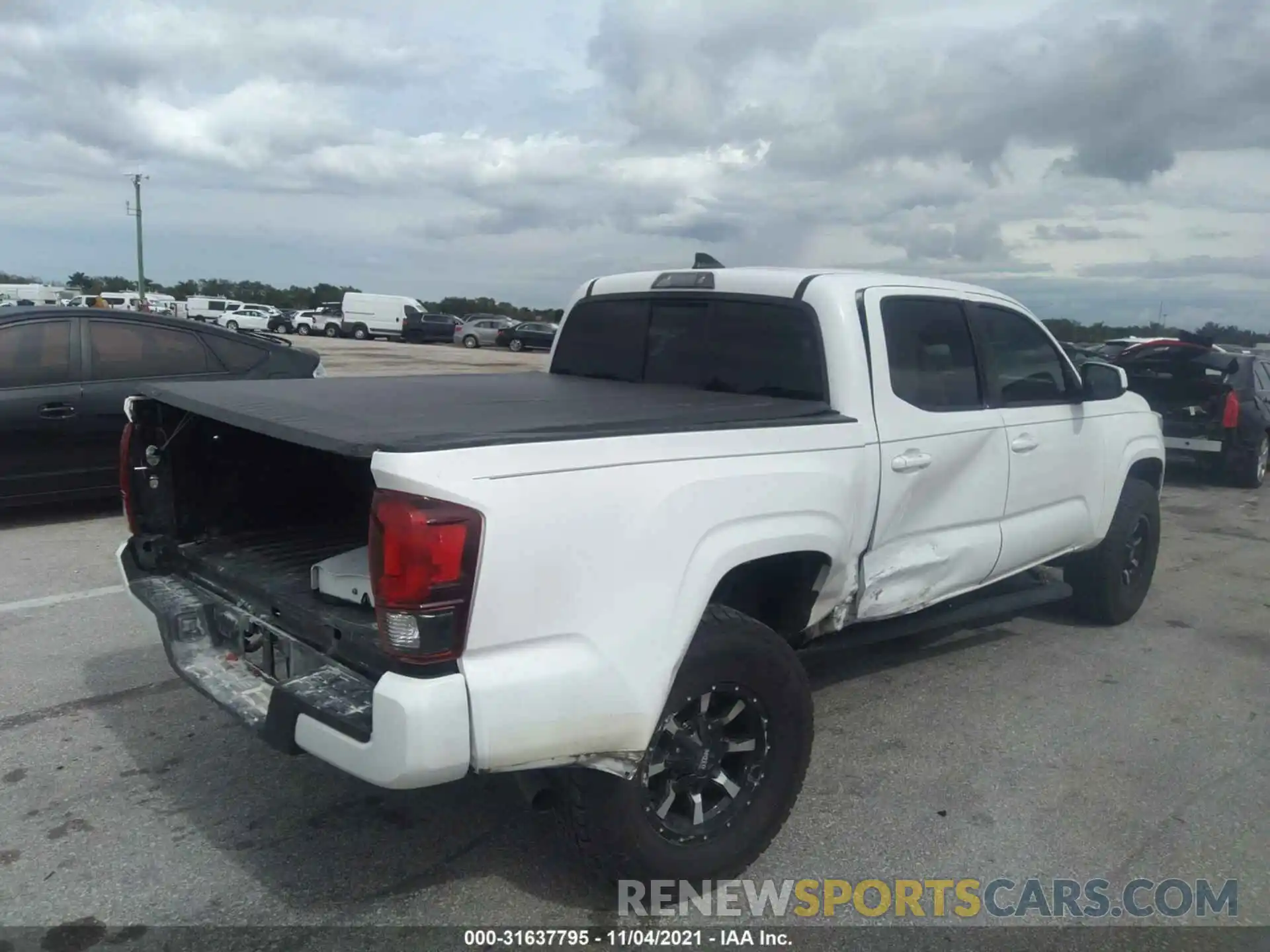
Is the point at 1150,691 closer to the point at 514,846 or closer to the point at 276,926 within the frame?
the point at 514,846

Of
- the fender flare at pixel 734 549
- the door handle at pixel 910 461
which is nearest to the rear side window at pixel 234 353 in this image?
the door handle at pixel 910 461

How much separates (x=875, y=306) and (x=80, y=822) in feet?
11.1

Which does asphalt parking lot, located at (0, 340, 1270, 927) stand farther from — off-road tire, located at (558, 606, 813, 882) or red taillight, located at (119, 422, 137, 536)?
red taillight, located at (119, 422, 137, 536)

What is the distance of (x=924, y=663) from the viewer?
17.3 ft

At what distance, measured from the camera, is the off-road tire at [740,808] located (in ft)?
9.47

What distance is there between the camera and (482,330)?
4638 centimetres

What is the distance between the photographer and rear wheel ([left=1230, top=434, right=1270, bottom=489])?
11242mm

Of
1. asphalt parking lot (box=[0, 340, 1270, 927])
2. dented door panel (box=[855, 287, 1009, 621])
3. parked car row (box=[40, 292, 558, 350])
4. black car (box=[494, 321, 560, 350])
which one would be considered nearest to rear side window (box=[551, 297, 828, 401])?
dented door panel (box=[855, 287, 1009, 621])

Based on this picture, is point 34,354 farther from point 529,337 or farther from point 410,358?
point 529,337

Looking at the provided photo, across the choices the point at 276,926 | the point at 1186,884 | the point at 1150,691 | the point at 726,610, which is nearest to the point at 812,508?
the point at 726,610

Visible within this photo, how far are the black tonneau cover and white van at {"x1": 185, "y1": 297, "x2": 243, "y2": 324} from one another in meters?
54.7

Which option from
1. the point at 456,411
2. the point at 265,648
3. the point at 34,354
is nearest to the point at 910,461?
the point at 456,411

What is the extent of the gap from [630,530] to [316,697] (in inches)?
37.5

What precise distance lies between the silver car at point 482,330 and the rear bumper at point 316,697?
42.8m
